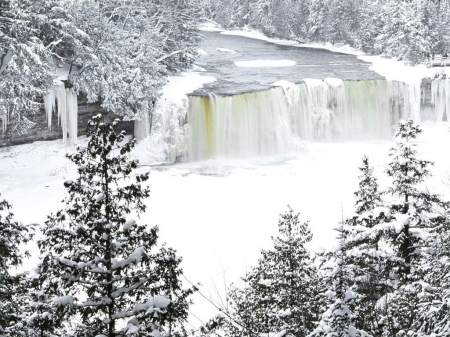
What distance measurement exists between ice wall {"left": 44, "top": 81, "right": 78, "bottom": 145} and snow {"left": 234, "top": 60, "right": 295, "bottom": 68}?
13.7m

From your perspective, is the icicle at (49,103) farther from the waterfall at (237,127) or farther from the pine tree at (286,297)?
the pine tree at (286,297)

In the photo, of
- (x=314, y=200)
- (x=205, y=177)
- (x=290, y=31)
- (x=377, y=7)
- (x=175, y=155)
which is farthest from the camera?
(x=290, y=31)

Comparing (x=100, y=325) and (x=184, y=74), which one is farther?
(x=184, y=74)

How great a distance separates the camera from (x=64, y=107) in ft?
68.4

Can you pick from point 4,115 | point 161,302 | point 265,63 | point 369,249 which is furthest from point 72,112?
point 161,302

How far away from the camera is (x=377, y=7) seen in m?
39.7

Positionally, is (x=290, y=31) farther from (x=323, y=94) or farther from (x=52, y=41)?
(x=52, y=41)

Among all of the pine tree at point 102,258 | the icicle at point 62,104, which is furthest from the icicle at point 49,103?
the pine tree at point 102,258

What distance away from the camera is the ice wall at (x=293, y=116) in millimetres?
22938

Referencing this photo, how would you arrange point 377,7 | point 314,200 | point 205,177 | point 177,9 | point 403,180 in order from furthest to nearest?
point 377,7
point 177,9
point 205,177
point 314,200
point 403,180

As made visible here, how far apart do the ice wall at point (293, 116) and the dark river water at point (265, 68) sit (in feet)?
3.27

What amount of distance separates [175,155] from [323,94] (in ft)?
27.4

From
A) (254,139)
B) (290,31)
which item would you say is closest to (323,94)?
(254,139)

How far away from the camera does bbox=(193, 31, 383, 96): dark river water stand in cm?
2632
